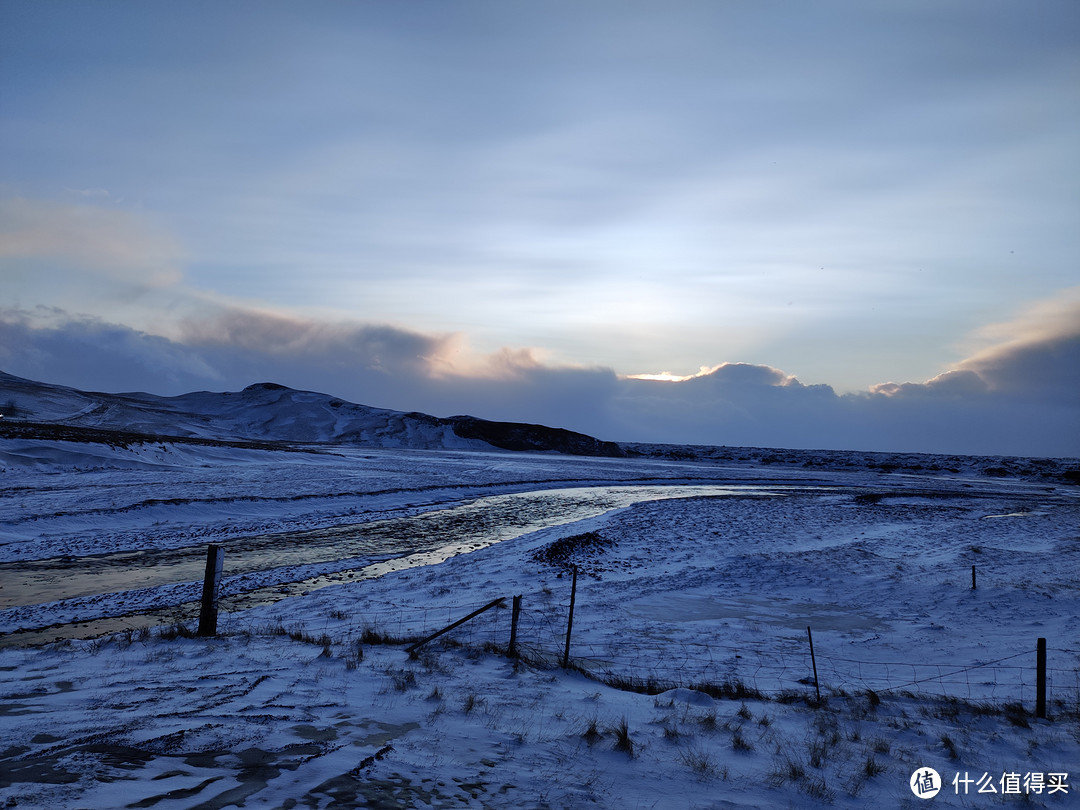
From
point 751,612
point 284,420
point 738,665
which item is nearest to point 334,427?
point 284,420

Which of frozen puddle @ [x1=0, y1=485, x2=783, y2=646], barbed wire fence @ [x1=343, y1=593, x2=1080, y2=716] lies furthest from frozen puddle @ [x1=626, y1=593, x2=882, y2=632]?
frozen puddle @ [x1=0, y1=485, x2=783, y2=646]

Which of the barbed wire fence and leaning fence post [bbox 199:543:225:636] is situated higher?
leaning fence post [bbox 199:543:225:636]

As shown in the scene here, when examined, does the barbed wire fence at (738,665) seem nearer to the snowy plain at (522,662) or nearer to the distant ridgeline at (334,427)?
the snowy plain at (522,662)

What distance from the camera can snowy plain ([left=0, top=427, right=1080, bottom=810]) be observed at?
646 cm

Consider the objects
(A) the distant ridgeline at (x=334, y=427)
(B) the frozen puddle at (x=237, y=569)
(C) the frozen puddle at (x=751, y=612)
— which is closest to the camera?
(B) the frozen puddle at (x=237, y=569)

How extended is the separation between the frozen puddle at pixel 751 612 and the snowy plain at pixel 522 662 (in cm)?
11

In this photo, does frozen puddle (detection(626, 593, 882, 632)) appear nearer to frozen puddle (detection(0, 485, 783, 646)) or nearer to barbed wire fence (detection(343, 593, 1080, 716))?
barbed wire fence (detection(343, 593, 1080, 716))

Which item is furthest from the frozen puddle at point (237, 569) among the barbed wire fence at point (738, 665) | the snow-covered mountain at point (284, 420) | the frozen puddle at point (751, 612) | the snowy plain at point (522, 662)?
the snow-covered mountain at point (284, 420)

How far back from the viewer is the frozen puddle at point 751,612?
15.0 metres

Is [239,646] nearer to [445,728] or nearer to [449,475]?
[445,728]

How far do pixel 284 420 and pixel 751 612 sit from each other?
133966mm

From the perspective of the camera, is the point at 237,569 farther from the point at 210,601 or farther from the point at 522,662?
Result: the point at 522,662

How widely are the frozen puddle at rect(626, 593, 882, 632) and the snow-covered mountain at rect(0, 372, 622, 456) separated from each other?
96919 millimetres

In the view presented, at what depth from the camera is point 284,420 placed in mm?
135875
